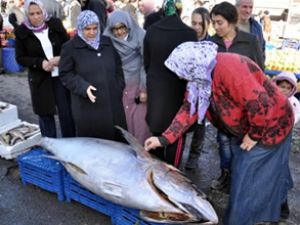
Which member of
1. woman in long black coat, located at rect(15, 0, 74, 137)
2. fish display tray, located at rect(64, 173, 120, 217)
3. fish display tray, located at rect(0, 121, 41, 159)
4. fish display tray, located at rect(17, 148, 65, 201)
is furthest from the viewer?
fish display tray, located at rect(0, 121, 41, 159)

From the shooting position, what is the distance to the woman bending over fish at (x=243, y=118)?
6.58 ft

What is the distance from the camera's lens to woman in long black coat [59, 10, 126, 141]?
282 cm

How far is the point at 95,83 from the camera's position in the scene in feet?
9.47

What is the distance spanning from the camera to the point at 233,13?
2.96 meters

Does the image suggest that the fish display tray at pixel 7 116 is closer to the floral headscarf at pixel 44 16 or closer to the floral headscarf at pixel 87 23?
the floral headscarf at pixel 44 16

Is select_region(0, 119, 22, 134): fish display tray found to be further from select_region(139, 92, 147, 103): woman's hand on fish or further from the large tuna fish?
select_region(139, 92, 147, 103): woman's hand on fish

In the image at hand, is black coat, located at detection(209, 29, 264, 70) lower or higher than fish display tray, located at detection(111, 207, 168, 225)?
higher

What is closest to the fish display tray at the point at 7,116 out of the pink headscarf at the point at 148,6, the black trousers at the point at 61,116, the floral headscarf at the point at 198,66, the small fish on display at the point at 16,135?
the small fish on display at the point at 16,135

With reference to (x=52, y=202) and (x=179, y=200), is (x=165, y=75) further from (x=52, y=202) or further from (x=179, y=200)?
(x=52, y=202)

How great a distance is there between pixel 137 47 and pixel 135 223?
153 centimetres

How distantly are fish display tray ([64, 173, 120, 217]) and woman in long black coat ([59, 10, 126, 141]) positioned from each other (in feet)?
1.41

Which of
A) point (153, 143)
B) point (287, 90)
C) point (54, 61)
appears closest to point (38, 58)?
point (54, 61)

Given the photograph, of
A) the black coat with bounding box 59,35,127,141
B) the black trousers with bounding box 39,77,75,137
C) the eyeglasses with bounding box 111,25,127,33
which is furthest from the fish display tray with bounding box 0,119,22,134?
the eyeglasses with bounding box 111,25,127,33

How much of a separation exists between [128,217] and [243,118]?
1051 mm
